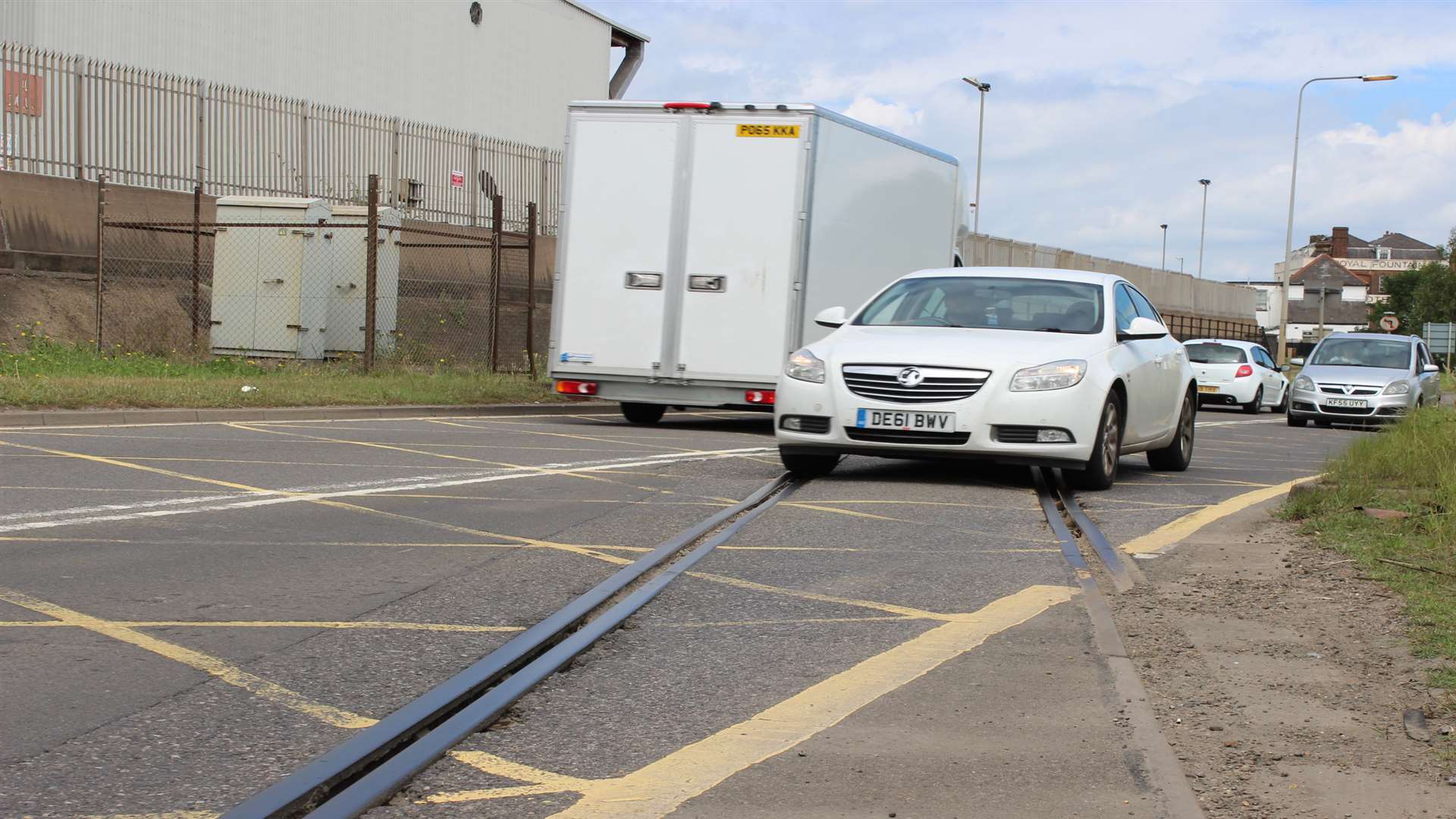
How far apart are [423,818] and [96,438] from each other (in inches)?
373

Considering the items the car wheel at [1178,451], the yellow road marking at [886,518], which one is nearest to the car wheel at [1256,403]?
the car wheel at [1178,451]

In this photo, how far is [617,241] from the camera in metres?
15.9

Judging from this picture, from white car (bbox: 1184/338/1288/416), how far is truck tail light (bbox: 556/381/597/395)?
1619cm

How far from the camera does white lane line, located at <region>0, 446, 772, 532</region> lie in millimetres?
7809

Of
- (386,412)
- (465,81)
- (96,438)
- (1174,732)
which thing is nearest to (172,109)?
(386,412)

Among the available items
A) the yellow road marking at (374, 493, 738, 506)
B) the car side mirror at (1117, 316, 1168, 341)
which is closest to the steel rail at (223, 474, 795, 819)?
the yellow road marking at (374, 493, 738, 506)

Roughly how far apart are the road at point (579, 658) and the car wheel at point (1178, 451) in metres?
2.15

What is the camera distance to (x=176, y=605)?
5.81m

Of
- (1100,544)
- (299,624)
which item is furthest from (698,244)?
(299,624)

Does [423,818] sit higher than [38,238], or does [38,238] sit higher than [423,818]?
[38,238]

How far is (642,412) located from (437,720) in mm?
12991

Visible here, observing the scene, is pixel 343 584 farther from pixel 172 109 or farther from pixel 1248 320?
pixel 1248 320

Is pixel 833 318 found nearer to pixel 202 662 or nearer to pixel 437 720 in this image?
pixel 202 662

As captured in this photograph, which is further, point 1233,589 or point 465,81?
point 465,81
